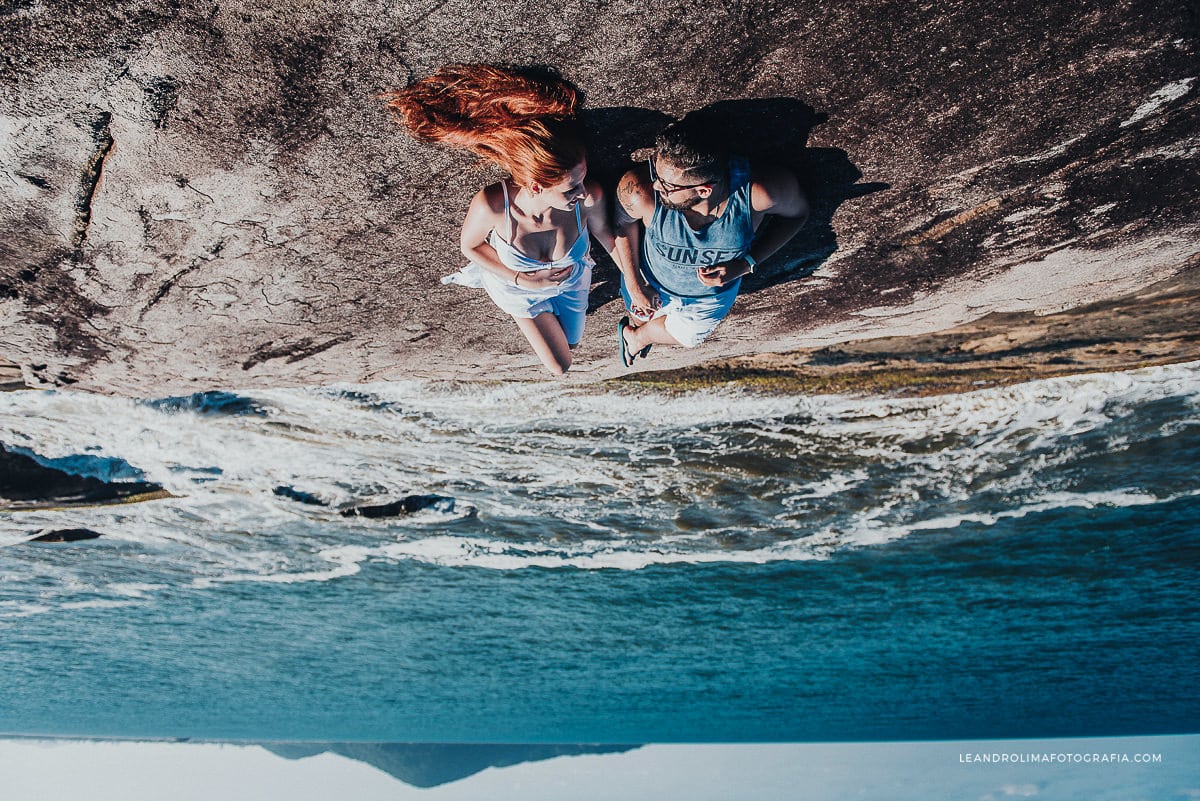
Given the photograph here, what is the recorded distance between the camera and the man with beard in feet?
4.95

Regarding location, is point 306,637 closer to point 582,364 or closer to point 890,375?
point 582,364

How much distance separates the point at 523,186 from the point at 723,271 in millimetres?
630

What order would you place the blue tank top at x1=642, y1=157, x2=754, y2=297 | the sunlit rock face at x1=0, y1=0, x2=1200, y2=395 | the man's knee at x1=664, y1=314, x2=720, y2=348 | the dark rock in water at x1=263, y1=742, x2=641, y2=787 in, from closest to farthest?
the sunlit rock face at x1=0, y1=0, x2=1200, y2=395 → the blue tank top at x1=642, y1=157, x2=754, y2=297 → the man's knee at x1=664, y1=314, x2=720, y2=348 → the dark rock in water at x1=263, y1=742, x2=641, y2=787

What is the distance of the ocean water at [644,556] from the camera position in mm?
3070

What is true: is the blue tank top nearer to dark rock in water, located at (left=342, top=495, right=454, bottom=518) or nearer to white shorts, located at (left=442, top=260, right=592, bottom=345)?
white shorts, located at (left=442, top=260, right=592, bottom=345)

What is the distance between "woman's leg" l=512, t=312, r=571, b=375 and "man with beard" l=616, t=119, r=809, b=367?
27 cm

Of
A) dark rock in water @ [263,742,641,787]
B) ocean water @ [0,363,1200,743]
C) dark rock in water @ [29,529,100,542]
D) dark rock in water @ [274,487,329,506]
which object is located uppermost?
dark rock in water @ [29,529,100,542]

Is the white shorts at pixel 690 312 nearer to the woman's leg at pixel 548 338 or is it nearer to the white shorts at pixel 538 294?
the white shorts at pixel 538 294

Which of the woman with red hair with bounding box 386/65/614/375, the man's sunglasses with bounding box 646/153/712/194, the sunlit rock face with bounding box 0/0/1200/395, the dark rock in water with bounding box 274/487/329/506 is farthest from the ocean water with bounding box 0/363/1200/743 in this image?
the man's sunglasses with bounding box 646/153/712/194

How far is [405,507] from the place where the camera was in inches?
159

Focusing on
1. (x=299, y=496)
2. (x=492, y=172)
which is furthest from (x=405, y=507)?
(x=492, y=172)

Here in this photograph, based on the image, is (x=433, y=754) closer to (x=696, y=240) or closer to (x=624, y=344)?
(x=624, y=344)

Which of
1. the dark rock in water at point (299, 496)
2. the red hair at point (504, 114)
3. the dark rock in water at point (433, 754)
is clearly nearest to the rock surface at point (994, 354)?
the red hair at point (504, 114)

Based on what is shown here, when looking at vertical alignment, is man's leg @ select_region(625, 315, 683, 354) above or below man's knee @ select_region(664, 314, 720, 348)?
above
